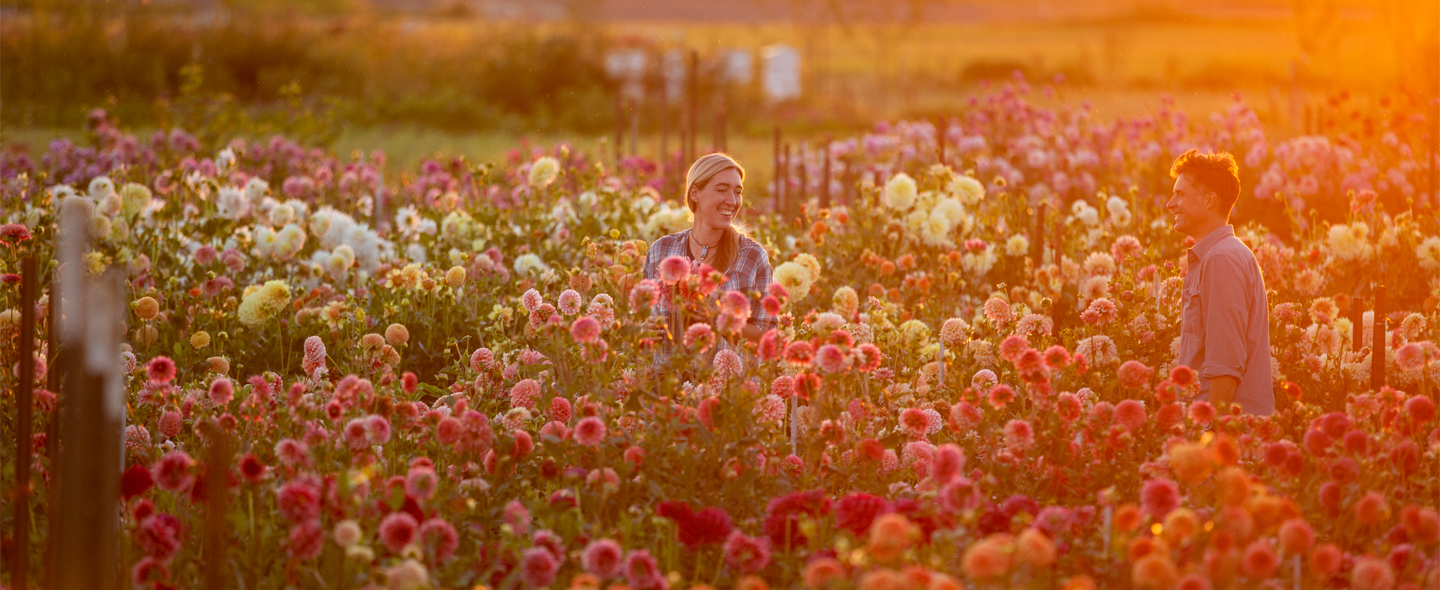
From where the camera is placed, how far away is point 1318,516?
9.64 feet

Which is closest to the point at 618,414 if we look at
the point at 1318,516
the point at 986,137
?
the point at 1318,516

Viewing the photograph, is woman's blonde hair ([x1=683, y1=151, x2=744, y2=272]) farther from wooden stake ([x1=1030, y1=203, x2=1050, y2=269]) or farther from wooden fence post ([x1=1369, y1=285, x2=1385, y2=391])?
wooden fence post ([x1=1369, y1=285, x2=1385, y2=391])

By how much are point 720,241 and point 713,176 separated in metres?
0.23

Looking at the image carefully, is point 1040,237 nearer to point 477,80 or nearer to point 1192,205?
point 1192,205

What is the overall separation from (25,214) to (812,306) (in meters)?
3.49

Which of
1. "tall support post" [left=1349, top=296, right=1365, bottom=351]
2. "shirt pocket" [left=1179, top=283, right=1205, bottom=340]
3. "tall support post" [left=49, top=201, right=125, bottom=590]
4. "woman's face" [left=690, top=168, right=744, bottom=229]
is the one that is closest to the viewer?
"tall support post" [left=49, top=201, right=125, bottom=590]

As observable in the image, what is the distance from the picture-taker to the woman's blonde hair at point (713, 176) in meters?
4.18

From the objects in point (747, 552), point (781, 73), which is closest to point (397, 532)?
point (747, 552)

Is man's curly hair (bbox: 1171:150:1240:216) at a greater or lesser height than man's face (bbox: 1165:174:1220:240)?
greater

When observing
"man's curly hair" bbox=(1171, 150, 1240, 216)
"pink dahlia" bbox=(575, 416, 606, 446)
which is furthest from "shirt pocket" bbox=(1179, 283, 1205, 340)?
"pink dahlia" bbox=(575, 416, 606, 446)

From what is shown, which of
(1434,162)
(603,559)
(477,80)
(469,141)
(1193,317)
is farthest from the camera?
(477,80)

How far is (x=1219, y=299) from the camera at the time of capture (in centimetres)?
359

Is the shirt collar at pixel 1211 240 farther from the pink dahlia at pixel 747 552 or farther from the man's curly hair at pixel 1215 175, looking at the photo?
the pink dahlia at pixel 747 552

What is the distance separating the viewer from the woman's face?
417 cm
